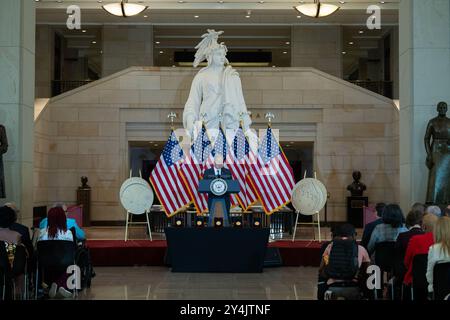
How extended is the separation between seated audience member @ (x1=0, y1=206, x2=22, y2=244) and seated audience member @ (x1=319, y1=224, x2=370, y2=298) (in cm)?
332

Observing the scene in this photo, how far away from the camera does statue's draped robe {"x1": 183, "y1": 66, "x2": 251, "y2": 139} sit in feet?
49.8

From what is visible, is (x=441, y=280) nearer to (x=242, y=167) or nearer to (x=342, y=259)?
(x=342, y=259)

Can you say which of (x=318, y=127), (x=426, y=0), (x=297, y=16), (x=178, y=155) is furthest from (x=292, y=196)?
(x=297, y=16)

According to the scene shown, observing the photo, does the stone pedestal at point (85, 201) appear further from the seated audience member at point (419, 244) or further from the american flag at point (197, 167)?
the seated audience member at point (419, 244)

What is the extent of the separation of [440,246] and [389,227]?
7.68ft

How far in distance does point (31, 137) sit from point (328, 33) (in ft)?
45.3

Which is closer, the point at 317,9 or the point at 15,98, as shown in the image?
the point at 15,98

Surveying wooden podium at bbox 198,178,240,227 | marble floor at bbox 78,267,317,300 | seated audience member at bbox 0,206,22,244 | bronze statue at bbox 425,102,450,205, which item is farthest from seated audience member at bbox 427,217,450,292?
bronze statue at bbox 425,102,450,205

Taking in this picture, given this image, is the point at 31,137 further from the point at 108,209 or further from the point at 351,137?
the point at 351,137

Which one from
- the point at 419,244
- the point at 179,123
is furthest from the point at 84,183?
the point at 419,244

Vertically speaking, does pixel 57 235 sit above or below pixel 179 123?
below

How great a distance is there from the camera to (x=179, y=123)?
19938 mm

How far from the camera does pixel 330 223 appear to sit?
1983 cm

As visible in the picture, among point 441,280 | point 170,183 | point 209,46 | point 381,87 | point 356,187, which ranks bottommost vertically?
point 441,280
